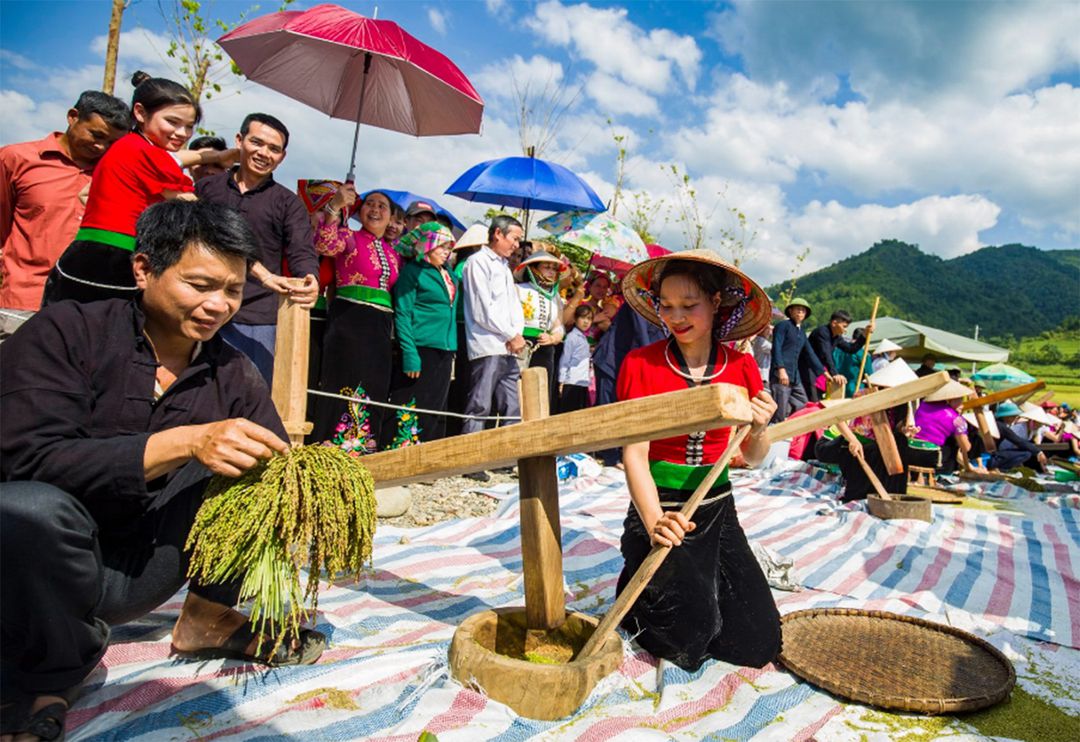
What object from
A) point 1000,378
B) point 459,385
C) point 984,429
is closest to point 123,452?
point 459,385

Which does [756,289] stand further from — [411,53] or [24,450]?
[411,53]

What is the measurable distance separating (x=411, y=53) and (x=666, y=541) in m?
3.87

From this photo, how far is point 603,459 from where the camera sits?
771 cm

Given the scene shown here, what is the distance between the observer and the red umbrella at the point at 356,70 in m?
4.55

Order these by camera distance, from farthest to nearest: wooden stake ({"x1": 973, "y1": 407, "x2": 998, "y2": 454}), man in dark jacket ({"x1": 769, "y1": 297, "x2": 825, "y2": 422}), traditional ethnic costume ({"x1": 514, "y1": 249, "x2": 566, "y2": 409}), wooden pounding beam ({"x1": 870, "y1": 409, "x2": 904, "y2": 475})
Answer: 1. man in dark jacket ({"x1": 769, "y1": 297, "x2": 825, "y2": 422})
2. wooden stake ({"x1": 973, "y1": 407, "x2": 998, "y2": 454})
3. traditional ethnic costume ({"x1": 514, "y1": 249, "x2": 566, "y2": 409})
4. wooden pounding beam ({"x1": 870, "y1": 409, "x2": 904, "y2": 475})

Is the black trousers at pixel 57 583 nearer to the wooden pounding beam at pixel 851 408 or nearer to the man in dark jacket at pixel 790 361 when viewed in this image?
the wooden pounding beam at pixel 851 408

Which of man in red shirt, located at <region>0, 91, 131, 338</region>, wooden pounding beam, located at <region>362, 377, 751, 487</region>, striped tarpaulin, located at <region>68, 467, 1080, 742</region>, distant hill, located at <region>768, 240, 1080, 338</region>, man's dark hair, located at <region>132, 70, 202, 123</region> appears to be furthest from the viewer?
distant hill, located at <region>768, 240, 1080, 338</region>

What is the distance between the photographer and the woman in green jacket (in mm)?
5535

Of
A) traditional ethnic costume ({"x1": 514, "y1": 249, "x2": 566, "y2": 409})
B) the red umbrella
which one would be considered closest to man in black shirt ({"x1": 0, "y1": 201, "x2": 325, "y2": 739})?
the red umbrella

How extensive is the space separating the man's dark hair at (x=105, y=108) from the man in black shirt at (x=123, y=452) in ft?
7.74

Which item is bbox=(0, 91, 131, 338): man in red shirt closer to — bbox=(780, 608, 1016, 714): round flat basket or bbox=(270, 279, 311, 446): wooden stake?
bbox=(270, 279, 311, 446): wooden stake

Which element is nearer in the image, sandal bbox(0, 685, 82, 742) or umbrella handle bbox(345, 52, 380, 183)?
sandal bbox(0, 685, 82, 742)

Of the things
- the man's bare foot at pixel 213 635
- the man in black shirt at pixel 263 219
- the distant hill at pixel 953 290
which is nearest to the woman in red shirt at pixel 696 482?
the man's bare foot at pixel 213 635

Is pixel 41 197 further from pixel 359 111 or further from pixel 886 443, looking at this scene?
pixel 886 443
